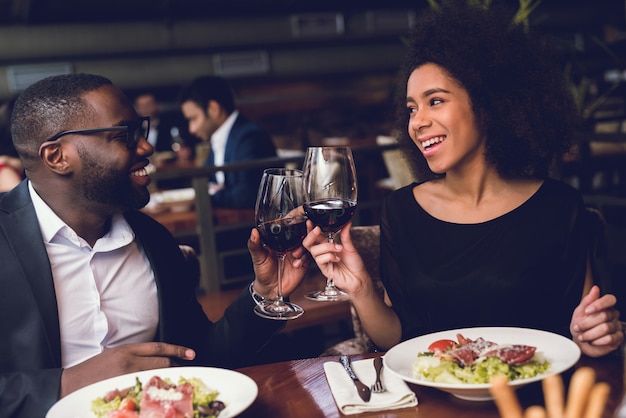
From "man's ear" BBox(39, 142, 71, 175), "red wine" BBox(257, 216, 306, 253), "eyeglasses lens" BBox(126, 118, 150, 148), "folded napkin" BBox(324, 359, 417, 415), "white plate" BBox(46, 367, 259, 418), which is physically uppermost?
"eyeglasses lens" BBox(126, 118, 150, 148)

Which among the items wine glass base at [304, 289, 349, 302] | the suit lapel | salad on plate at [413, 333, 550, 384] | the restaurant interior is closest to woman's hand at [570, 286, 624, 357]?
salad on plate at [413, 333, 550, 384]

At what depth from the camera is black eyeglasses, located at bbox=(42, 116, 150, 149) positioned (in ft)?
5.81

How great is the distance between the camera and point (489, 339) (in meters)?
1.49

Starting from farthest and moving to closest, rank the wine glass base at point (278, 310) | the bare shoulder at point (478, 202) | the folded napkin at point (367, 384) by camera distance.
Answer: the bare shoulder at point (478, 202) < the wine glass base at point (278, 310) < the folded napkin at point (367, 384)

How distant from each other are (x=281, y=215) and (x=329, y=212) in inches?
4.3

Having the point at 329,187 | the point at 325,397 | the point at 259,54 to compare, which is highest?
the point at 259,54

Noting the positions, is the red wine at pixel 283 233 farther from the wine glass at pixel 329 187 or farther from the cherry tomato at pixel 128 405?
the cherry tomato at pixel 128 405

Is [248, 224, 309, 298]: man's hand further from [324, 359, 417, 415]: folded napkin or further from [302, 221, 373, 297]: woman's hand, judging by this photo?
[324, 359, 417, 415]: folded napkin

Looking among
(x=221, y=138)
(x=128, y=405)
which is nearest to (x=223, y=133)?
(x=221, y=138)

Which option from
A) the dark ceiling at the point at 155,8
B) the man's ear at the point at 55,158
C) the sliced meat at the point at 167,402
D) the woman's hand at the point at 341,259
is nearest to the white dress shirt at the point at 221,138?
the man's ear at the point at 55,158

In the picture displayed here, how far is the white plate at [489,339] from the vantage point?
1239mm

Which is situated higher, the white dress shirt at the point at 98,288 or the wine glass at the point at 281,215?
the wine glass at the point at 281,215

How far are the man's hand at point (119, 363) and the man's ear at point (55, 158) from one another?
0.52 m

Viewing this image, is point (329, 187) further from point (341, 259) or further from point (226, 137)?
point (226, 137)
